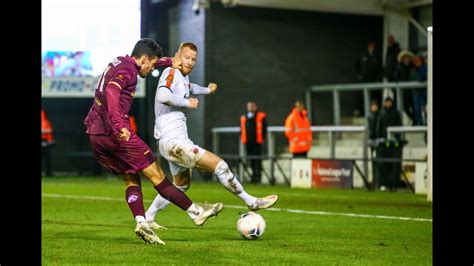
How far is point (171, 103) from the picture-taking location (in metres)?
11.1

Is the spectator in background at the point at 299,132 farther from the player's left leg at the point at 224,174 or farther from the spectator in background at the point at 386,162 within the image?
the player's left leg at the point at 224,174

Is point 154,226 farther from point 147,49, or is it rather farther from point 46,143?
point 46,143

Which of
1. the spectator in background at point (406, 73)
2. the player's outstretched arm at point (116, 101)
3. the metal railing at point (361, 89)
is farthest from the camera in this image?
the spectator in background at point (406, 73)

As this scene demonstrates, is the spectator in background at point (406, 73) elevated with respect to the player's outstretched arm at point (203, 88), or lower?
elevated

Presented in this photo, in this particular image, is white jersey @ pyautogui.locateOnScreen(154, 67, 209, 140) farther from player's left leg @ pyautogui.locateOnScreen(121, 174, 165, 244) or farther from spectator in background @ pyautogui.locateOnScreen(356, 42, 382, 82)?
spectator in background @ pyautogui.locateOnScreen(356, 42, 382, 82)

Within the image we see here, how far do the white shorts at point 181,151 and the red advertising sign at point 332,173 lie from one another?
41.2ft

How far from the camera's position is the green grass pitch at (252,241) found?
30.5 feet

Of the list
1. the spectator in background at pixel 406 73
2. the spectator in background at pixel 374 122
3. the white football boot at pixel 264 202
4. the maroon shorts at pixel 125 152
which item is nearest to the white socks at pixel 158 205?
the white football boot at pixel 264 202

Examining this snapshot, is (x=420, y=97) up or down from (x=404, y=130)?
up

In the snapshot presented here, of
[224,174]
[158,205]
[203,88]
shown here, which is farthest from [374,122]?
[224,174]

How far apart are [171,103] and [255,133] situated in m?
16.3

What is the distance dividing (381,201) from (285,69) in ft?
45.2

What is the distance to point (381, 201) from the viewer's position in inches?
734
